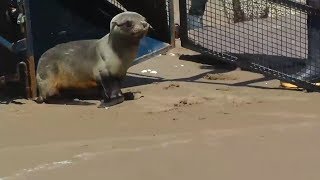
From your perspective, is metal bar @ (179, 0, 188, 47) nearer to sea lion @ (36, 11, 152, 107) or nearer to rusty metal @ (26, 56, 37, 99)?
sea lion @ (36, 11, 152, 107)

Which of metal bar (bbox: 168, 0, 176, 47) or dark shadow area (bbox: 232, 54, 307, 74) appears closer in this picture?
dark shadow area (bbox: 232, 54, 307, 74)

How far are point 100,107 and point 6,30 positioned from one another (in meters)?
1.43

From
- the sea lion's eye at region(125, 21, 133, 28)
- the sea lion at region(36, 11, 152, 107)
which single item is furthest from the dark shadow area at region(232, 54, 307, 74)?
the sea lion's eye at region(125, 21, 133, 28)

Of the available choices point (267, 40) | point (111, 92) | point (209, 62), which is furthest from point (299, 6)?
point (111, 92)

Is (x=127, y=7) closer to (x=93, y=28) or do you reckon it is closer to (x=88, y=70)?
(x=93, y=28)

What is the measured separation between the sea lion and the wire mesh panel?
121 cm

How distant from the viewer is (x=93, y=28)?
24.5 feet

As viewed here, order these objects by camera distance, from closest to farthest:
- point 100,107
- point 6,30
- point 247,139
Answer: point 247,139 → point 100,107 → point 6,30

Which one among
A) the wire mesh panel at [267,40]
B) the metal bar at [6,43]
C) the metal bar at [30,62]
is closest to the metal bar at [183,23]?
the wire mesh panel at [267,40]

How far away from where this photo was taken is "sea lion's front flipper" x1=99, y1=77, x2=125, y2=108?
6.05 metres

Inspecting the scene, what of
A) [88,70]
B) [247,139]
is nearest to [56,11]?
[88,70]

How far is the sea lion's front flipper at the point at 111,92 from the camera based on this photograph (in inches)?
238

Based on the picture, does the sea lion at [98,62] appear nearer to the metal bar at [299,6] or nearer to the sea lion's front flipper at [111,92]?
the sea lion's front flipper at [111,92]

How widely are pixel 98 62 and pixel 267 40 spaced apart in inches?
88.6
